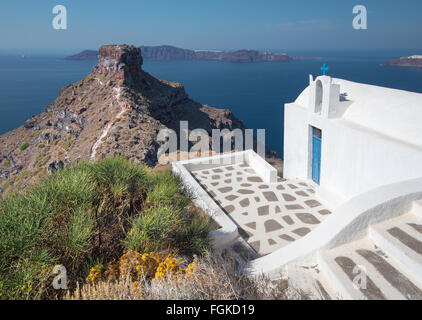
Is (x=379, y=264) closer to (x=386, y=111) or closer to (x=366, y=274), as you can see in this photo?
(x=366, y=274)

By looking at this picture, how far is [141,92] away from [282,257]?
49164mm

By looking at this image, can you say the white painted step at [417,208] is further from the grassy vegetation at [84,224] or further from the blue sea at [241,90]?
the blue sea at [241,90]

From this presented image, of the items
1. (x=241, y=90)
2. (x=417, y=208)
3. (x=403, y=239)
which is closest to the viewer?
(x=403, y=239)

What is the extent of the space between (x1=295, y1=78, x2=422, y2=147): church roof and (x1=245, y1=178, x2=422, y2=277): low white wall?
6.50ft

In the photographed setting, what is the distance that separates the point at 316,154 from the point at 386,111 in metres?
2.13

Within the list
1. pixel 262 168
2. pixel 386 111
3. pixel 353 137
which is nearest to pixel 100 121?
pixel 262 168

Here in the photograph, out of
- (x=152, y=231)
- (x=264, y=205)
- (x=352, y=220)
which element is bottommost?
(x=264, y=205)

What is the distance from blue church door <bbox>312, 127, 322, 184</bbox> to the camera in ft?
24.9

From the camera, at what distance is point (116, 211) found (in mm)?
3961

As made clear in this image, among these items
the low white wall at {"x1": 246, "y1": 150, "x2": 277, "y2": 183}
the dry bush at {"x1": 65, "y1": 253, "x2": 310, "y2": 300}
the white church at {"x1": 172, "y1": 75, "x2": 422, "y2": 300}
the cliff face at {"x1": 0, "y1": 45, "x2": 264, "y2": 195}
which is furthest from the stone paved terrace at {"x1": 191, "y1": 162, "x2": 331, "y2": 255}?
the cliff face at {"x1": 0, "y1": 45, "x2": 264, "y2": 195}

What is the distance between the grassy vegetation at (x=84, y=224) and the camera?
2.75 m

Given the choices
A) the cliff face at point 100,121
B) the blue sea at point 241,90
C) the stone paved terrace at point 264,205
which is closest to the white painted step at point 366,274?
the stone paved terrace at point 264,205

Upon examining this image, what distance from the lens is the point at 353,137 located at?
240 inches
